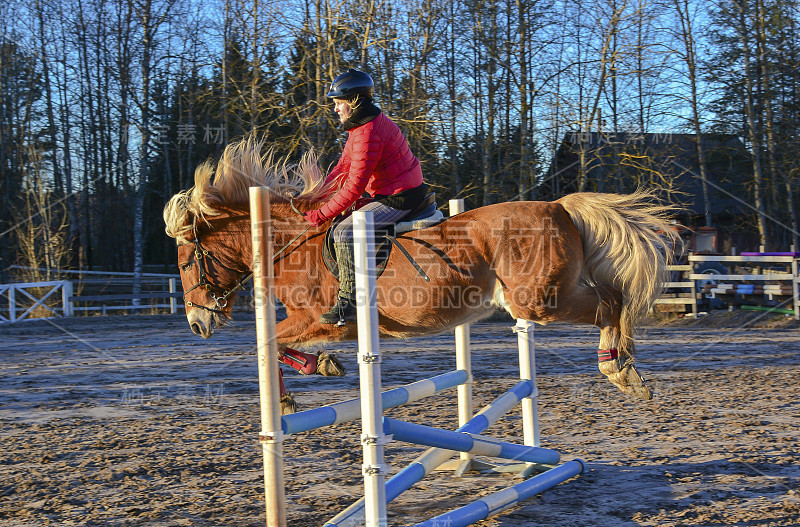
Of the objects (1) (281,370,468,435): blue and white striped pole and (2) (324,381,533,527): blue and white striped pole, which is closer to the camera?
(1) (281,370,468,435): blue and white striped pole

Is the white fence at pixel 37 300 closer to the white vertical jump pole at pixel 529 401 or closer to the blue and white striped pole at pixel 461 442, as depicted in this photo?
the white vertical jump pole at pixel 529 401

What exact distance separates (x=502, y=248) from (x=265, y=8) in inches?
527

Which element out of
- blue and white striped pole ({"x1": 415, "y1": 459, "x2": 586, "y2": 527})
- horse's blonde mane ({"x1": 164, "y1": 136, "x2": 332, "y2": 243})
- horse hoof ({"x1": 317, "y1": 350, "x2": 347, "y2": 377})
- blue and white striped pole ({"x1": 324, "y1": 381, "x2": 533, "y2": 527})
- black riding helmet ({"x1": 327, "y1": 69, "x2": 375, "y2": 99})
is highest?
black riding helmet ({"x1": 327, "y1": 69, "x2": 375, "y2": 99})

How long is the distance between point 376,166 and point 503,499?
2.08 m

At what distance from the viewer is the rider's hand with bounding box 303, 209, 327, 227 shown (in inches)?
165

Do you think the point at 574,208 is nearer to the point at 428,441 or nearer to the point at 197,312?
the point at 428,441

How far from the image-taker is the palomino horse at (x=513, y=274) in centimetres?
406

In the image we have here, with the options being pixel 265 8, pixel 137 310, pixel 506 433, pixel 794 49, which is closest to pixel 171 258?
pixel 137 310

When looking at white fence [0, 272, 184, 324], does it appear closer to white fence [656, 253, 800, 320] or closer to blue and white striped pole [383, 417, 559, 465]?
white fence [656, 253, 800, 320]

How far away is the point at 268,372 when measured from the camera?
2.80 m

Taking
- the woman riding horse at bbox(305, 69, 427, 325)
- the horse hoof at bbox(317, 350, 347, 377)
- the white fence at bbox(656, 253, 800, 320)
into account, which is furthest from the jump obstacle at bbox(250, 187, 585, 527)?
the white fence at bbox(656, 253, 800, 320)

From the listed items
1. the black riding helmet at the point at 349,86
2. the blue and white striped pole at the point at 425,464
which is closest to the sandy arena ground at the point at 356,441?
the blue and white striped pole at the point at 425,464

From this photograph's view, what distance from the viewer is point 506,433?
586 centimetres

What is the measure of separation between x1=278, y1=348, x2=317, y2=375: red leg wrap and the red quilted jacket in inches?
36.8
